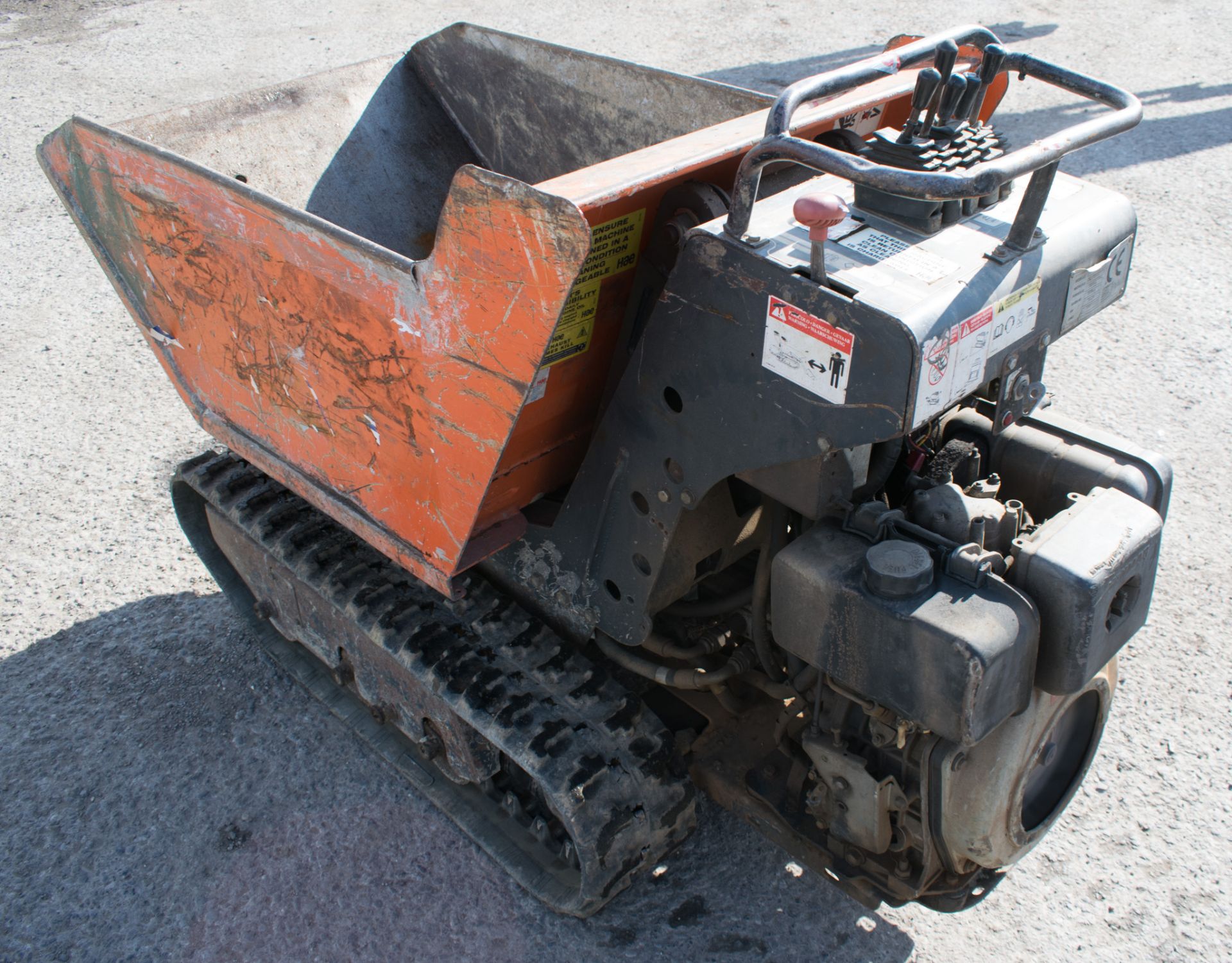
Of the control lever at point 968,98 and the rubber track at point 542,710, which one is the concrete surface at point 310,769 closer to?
the rubber track at point 542,710

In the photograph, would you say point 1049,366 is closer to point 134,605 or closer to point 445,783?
point 445,783

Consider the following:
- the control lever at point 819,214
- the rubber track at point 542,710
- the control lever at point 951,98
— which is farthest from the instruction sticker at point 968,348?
the rubber track at point 542,710

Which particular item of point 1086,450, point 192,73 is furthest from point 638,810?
point 192,73

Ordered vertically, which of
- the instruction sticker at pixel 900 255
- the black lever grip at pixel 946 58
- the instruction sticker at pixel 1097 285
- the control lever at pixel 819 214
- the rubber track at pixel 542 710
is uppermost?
the black lever grip at pixel 946 58

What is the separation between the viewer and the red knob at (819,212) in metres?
1.92

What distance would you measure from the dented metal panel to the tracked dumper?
0.01 meters

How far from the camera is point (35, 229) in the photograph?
623cm

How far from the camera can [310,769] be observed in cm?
329

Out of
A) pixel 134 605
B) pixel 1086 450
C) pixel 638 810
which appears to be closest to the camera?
pixel 1086 450

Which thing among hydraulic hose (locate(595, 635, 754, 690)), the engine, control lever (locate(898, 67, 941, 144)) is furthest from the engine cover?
control lever (locate(898, 67, 941, 144))

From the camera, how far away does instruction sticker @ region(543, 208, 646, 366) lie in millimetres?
2322

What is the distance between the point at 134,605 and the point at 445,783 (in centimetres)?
141

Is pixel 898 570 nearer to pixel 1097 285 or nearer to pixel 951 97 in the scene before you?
pixel 1097 285

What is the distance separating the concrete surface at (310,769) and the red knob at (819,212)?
5.89 feet
